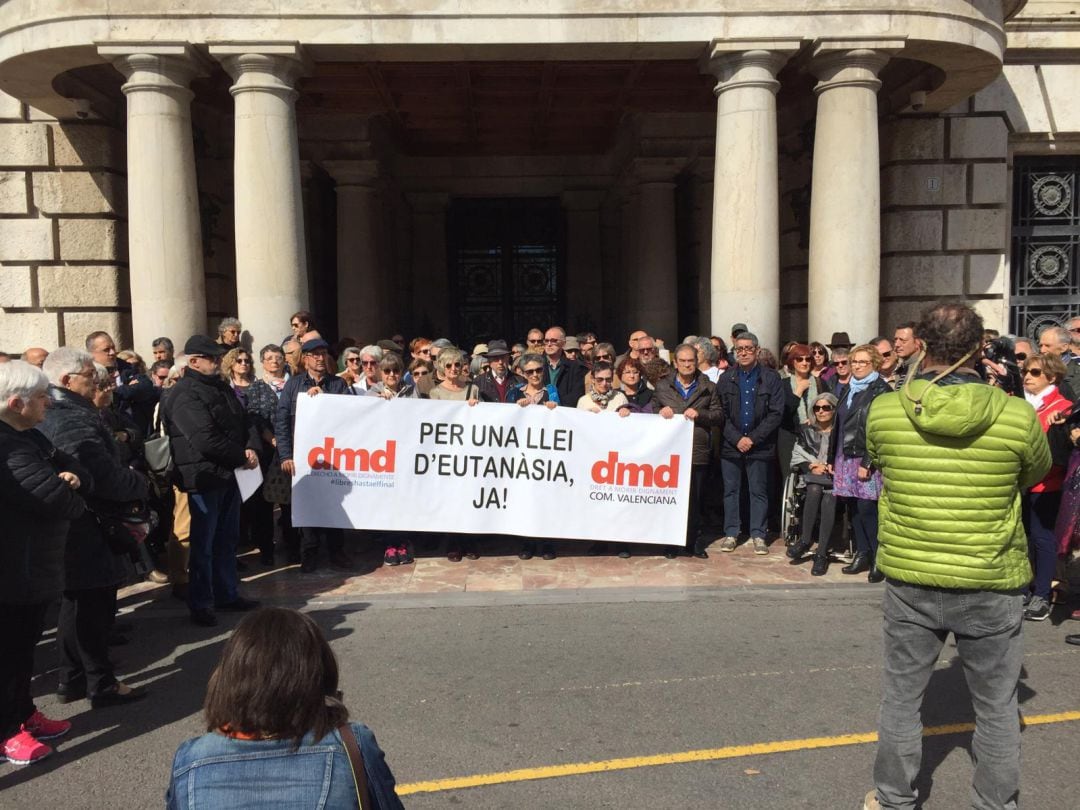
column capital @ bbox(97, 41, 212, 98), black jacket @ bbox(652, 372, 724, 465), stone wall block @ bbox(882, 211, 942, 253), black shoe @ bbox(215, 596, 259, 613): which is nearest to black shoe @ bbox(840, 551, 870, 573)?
black jacket @ bbox(652, 372, 724, 465)

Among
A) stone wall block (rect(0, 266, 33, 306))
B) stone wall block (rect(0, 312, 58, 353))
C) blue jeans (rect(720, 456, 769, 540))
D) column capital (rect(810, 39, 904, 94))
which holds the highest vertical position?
column capital (rect(810, 39, 904, 94))

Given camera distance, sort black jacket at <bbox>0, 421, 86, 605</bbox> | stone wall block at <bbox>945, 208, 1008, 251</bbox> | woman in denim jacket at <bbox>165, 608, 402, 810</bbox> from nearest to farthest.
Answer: woman in denim jacket at <bbox>165, 608, 402, 810</bbox> → black jacket at <bbox>0, 421, 86, 605</bbox> → stone wall block at <bbox>945, 208, 1008, 251</bbox>

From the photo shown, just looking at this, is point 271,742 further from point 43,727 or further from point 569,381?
point 569,381

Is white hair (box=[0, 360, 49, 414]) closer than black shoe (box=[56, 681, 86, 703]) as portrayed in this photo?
Yes

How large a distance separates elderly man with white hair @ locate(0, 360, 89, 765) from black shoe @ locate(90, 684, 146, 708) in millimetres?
525

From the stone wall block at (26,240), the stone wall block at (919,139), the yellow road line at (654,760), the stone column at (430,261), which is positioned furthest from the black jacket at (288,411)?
the stone column at (430,261)

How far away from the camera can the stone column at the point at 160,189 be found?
9922mm

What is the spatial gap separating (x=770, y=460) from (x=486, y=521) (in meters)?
2.67

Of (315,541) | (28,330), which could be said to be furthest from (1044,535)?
(28,330)

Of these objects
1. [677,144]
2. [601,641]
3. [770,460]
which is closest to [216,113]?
[677,144]

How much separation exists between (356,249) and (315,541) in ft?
27.4

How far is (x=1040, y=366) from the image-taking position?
662 cm

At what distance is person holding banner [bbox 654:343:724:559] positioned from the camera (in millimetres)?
8031

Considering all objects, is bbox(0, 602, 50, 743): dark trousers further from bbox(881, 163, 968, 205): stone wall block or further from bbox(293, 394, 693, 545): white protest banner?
bbox(881, 163, 968, 205): stone wall block
